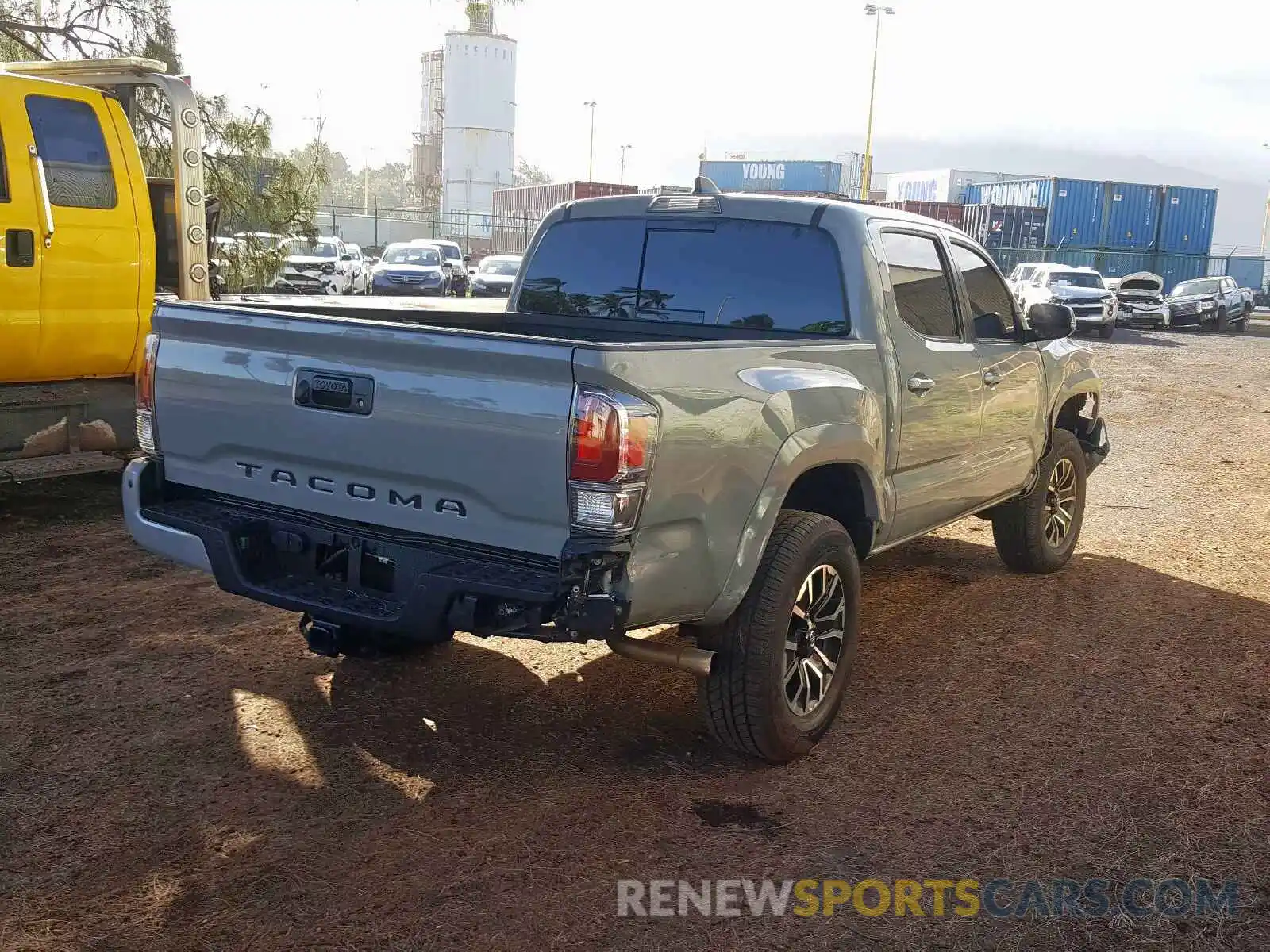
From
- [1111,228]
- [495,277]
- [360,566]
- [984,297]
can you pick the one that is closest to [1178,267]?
[1111,228]

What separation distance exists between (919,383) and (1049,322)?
4.09 ft

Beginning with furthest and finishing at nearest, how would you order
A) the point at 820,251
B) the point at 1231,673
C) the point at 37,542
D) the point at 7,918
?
the point at 37,542, the point at 1231,673, the point at 820,251, the point at 7,918

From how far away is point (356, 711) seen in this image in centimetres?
452

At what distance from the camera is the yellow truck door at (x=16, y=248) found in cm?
659

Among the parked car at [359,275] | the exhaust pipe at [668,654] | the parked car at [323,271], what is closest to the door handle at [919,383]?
the exhaust pipe at [668,654]

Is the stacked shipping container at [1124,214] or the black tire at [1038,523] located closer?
the black tire at [1038,523]

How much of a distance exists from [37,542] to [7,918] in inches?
162

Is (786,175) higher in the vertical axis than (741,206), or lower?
higher

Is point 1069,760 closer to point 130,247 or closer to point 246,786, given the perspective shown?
point 246,786

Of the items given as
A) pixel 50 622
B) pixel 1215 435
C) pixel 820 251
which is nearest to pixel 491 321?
pixel 820 251

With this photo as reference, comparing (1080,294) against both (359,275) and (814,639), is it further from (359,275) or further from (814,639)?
(814,639)

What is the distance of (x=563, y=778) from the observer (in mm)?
4008

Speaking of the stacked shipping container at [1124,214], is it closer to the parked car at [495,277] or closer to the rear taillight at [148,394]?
the parked car at [495,277]

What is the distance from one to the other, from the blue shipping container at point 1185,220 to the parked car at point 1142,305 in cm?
1358
